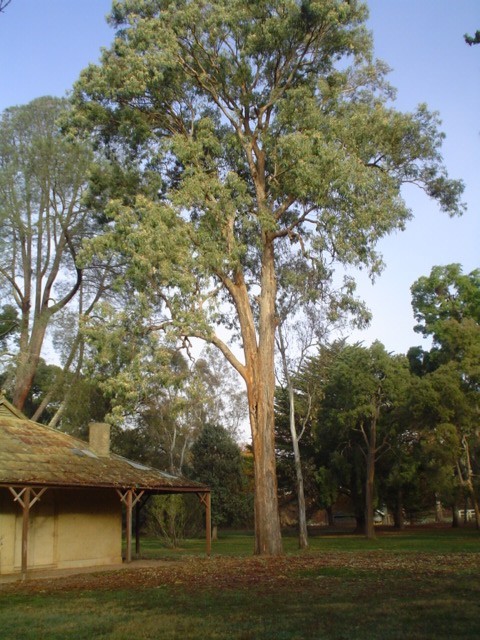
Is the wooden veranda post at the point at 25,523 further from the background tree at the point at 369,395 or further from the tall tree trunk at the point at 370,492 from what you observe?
the tall tree trunk at the point at 370,492

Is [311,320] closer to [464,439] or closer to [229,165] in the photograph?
[229,165]

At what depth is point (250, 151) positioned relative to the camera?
22.1 meters

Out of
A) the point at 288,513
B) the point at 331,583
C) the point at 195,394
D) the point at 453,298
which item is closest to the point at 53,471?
the point at 195,394

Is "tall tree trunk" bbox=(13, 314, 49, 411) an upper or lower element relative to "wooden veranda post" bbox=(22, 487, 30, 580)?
upper

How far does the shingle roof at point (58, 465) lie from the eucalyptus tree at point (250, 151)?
3534mm

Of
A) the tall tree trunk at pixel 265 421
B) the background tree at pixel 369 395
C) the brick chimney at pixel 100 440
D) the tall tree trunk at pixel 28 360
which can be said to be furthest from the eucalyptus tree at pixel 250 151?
the background tree at pixel 369 395

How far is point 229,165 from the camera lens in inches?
917

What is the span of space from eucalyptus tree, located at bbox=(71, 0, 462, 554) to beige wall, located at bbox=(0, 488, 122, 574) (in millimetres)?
4465

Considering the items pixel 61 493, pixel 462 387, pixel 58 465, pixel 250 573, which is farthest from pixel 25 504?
pixel 462 387

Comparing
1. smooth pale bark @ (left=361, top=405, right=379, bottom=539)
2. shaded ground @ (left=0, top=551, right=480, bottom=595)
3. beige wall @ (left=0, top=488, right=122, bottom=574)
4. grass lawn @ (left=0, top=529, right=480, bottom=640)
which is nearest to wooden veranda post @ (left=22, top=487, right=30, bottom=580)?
shaded ground @ (left=0, top=551, right=480, bottom=595)

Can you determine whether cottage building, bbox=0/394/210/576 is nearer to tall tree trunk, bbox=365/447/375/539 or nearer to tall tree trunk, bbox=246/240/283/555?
tall tree trunk, bbox=246/240/283/555

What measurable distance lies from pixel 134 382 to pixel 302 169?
757cm

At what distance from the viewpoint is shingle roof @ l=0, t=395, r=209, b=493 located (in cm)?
1695

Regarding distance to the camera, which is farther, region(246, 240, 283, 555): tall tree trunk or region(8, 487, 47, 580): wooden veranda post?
region(246, 240, 283, 555): tall tree trunk
